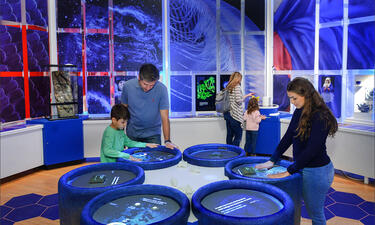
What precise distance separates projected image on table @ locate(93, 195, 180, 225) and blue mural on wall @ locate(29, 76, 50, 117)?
4.02 metres

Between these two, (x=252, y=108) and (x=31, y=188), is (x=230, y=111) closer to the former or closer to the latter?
(x=252, y=108)

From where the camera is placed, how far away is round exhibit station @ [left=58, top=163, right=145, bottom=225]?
5.26 ft

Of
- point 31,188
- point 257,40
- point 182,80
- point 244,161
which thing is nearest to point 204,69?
point 182,80

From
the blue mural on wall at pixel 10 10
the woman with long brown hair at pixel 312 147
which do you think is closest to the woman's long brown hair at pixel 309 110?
the woman with long brown hair at pixel 312 147

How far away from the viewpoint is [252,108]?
5.11 metres

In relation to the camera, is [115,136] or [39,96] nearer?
[115,136]

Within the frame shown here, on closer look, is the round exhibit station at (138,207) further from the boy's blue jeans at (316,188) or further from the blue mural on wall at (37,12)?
the blue mural on wall at (37,12)

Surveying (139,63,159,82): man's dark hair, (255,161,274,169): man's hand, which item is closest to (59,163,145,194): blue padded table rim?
(255,161,274,169): man's hand

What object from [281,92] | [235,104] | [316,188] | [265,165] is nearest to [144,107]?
[265,165]

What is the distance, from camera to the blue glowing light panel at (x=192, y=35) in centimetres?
555

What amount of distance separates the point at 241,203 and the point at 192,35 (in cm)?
440

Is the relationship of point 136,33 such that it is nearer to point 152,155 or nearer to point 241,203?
point 152,155

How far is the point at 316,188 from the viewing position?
1970 millimetres

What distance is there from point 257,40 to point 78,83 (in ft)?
10.2
